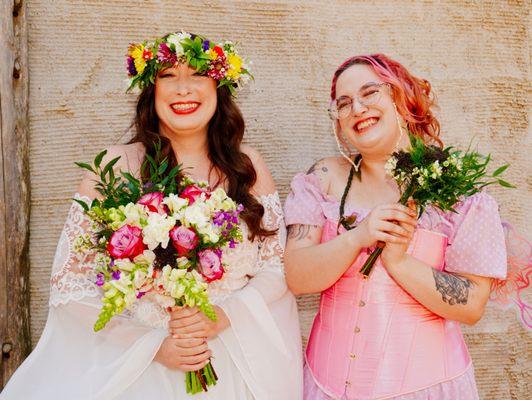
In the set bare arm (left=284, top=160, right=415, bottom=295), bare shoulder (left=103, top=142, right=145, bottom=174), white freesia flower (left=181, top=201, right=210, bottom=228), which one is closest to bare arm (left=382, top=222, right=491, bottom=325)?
bare arm (left=284, top=160, right=415, bottom=295)

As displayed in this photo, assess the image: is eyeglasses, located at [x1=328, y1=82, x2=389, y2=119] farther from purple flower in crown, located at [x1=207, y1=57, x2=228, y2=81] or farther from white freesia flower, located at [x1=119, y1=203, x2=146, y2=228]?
white freesia flower, located at [x1=119, y1=203, x2=146, y2=228]

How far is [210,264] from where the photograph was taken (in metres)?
2.37

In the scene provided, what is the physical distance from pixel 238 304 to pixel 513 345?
2161mm

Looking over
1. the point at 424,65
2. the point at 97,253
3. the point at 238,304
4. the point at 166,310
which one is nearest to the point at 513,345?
the point at 424,65

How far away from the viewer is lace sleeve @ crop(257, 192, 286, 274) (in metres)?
2.88

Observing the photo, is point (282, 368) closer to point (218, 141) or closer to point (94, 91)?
point (218, 141)

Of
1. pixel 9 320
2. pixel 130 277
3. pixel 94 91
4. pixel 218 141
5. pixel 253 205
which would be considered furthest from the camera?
pixel 94 91

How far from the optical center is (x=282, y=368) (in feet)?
9.09

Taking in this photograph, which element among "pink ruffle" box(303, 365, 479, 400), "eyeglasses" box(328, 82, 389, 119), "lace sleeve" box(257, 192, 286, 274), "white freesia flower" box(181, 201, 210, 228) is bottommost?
"pink ruffle" box(303, 365, 479, 400)

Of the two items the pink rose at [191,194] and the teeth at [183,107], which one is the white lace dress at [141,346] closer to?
the pink rose at [191,194]

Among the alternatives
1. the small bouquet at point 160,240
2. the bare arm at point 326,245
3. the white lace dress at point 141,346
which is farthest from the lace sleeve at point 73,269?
the bare arm at point 326,245

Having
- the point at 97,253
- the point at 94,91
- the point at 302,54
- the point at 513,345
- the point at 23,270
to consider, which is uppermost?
the point at 302,54

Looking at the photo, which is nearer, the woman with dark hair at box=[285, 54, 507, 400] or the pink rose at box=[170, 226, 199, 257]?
the pink rose at box=[170, 226, 199, 257]

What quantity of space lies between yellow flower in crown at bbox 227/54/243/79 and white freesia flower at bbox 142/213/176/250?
90 cm
